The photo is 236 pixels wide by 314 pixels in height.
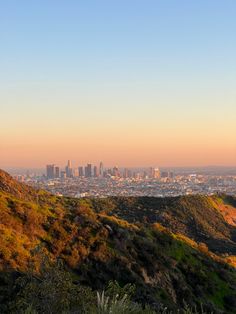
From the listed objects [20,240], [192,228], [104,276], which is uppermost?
[20,240]

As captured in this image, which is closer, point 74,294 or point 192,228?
point 74,294

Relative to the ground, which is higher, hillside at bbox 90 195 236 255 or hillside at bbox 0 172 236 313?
hillside at bbox 0 172 236 313

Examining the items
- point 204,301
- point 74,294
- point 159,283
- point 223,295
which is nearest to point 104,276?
point 159,283

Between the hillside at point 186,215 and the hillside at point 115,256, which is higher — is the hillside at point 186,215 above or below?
below

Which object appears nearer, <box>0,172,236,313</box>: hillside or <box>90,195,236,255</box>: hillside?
<box>0,172,236,313</box>: hillside

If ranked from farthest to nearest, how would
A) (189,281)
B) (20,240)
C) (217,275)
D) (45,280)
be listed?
(217,275)
(189,281)
(20,240)
(45,280)

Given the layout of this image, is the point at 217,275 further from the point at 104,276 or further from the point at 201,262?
the point at 104,276

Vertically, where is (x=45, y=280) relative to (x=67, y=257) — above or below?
above

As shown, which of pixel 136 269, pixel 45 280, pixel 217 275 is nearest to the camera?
pixel 45 280

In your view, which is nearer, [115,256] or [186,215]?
[115,256]

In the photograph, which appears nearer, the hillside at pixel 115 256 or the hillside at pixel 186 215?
the hillside at pixel 115 256

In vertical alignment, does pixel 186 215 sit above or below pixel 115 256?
below
